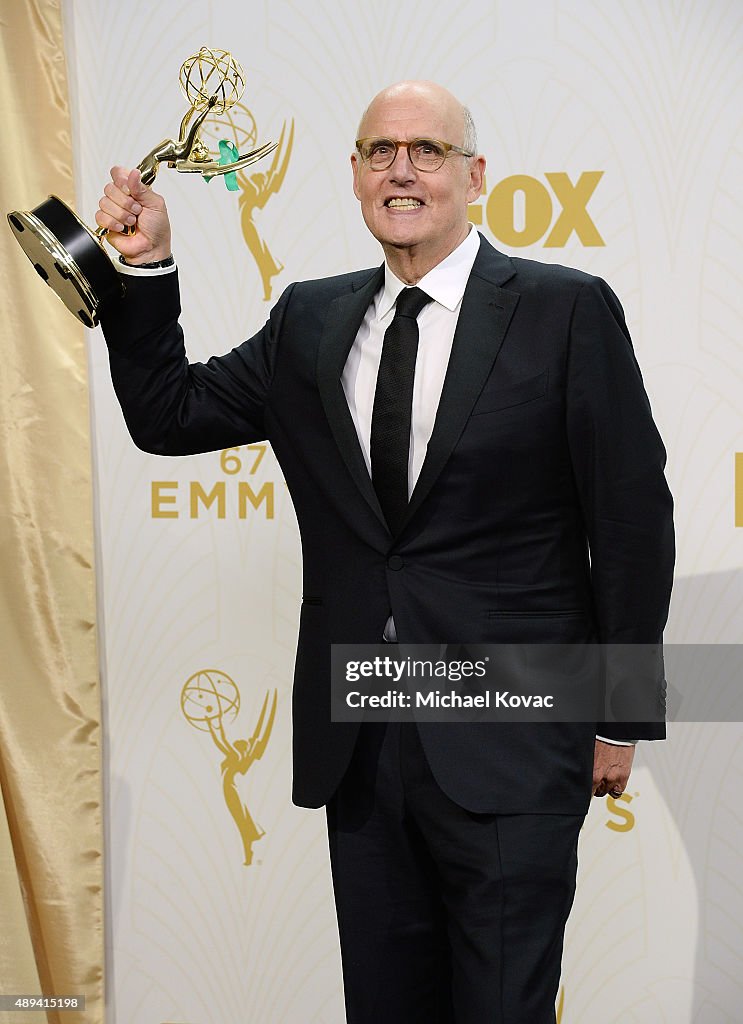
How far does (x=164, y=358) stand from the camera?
1548 millimetres

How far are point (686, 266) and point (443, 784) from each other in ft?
3.72

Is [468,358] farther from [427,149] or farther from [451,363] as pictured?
[427,149]

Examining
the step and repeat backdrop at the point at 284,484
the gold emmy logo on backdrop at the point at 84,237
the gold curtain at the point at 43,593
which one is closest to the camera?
the gold emmy logo on backdrop at the point at 84,237

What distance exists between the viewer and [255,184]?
7.41 ft

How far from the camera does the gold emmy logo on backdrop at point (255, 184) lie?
225 centimetres

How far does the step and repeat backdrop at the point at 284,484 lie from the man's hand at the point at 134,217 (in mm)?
784

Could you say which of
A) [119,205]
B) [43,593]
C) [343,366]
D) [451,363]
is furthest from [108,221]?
[43,593]

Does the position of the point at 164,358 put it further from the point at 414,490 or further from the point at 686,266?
the point at 686,266

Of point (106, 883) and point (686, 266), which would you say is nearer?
point (686, 266)

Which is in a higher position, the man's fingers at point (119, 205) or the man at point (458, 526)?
the man's fingers at point (119, 205)

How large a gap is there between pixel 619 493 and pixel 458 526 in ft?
0.66

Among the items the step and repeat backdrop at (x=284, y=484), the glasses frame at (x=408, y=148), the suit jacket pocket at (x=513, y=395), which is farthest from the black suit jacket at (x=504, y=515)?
the step and repeat backdrop at (x=284, y=484)

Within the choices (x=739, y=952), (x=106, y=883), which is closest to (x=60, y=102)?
(x=106, y=883)

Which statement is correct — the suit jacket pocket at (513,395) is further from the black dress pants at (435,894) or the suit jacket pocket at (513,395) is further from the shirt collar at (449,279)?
the black dress pants at (435,894)
